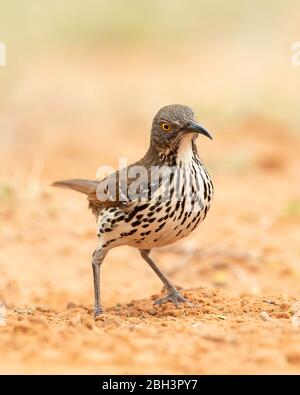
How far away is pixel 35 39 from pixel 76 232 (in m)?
14.1

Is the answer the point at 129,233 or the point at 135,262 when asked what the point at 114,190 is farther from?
the point at 135,262

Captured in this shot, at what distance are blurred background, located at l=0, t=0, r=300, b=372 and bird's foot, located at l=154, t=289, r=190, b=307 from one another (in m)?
1.15

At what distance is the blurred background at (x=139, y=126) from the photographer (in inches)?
344

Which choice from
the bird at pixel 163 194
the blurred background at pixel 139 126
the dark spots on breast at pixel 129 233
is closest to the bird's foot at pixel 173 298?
the bird at pixel 163 194

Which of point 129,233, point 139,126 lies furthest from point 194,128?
point 139,126

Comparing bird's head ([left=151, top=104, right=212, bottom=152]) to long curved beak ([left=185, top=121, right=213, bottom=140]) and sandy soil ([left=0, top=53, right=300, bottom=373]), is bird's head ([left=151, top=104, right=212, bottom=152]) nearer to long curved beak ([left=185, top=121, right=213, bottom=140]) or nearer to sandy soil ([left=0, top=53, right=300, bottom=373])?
long curved beak ([left=185, top=121, right=213, bottom=140])

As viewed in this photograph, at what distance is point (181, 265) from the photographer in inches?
350

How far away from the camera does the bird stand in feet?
19.9

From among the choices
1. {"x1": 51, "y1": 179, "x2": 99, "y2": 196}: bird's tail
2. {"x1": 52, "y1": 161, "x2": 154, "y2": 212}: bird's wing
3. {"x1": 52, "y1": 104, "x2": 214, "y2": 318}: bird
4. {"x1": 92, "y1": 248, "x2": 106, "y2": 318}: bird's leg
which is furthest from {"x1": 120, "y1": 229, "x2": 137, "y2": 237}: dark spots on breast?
{"x1": 51, "y1": 179, "x2": 99, "y2": 196}: bird's tail

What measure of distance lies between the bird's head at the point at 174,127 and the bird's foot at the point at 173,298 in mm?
1073

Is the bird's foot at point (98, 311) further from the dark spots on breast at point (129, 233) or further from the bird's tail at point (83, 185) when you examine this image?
the bird's tail at point (83, 185)

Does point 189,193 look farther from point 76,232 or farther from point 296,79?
point 296,79

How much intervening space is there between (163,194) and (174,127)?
530 millimetres

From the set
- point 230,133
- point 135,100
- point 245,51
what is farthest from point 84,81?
point 230,133
